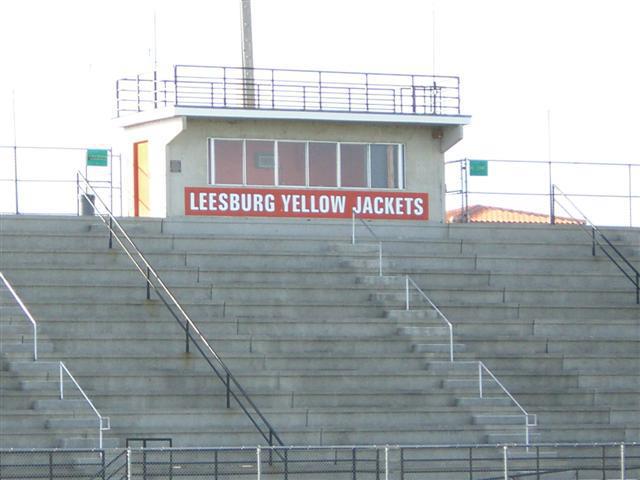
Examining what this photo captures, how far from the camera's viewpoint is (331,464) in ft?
83.5

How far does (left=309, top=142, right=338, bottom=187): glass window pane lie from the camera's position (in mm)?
35438

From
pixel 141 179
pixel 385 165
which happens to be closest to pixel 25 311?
pixel 141 179

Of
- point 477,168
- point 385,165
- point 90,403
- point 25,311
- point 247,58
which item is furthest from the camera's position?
point 477,168

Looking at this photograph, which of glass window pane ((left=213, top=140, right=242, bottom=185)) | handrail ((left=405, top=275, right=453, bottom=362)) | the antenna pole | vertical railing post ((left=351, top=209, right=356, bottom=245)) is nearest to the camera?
handrail ((left=405, top=275, right=453, bottom=362))

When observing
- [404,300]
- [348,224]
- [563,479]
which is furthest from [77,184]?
[563,479]

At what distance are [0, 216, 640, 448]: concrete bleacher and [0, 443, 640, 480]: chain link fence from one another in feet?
2.13

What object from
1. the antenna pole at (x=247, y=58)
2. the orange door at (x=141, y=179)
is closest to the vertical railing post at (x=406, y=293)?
the antenna pole at (x=247, y=58)

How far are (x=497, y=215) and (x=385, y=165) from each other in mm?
6444

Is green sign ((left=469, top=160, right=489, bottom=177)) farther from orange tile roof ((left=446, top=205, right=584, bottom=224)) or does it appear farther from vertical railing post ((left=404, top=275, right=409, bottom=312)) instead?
vertical railing post ((left=404, top=275, right=409, bottom=312))

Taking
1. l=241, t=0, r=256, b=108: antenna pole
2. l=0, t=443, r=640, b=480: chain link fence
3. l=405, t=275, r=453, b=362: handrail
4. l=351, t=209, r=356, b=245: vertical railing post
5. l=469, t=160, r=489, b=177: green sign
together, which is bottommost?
l=0, t=443, r=640, b=480: chain link fence

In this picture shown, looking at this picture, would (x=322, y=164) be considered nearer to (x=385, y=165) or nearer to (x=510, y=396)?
(x=385, y=165)

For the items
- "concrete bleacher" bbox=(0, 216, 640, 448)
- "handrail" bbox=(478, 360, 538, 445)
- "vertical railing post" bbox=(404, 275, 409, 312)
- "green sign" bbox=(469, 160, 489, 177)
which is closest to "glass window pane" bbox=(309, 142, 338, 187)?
"concrete bleacher" bbox=(0, 216, 640, 448)

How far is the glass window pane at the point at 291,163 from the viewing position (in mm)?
35219

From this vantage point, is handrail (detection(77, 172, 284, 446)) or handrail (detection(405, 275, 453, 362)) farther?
handrail (detection(405, 275, 453, 362))
